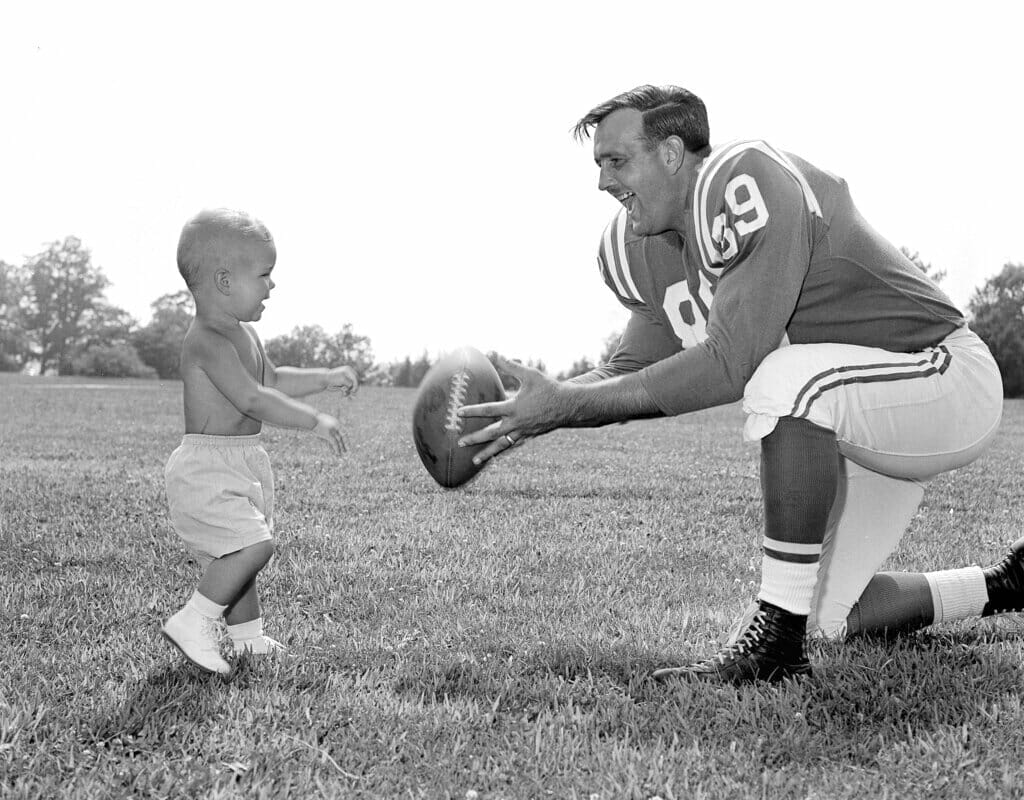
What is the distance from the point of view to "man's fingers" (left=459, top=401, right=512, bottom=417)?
3.08 m

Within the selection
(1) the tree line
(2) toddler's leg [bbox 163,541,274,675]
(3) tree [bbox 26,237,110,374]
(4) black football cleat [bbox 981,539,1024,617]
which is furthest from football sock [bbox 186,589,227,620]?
(3) tree [bbox 26,237,110,374]

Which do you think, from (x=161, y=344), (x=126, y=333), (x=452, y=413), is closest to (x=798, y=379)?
(x=452, y=413)

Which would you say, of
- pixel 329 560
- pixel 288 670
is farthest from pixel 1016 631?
pixel 329 560

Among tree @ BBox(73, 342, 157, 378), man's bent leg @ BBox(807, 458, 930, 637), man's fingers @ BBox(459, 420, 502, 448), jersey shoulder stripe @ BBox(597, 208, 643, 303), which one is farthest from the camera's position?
tree @ BBox(73, 342, 157, 378)

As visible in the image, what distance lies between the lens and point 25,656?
324 centimetres

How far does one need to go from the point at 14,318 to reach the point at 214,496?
87094mm

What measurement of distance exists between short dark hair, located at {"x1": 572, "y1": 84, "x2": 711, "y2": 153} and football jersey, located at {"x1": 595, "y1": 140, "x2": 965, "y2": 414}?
116mm

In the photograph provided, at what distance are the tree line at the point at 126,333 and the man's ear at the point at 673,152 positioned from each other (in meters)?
45.3

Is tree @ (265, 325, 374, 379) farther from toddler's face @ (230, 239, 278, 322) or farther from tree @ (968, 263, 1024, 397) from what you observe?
toddler's face @ (230, 239, 278, 322)

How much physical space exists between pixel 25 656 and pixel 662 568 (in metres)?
2.69

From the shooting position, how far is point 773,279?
117 inches

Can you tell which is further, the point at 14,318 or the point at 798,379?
the point at 14,318

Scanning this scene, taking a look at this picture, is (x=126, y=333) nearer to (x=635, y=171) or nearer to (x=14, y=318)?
(x=14, y=318)

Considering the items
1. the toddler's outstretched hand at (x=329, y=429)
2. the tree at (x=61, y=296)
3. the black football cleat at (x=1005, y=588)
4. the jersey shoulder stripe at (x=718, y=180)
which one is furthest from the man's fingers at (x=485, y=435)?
the tree at (x=61, y=296)
